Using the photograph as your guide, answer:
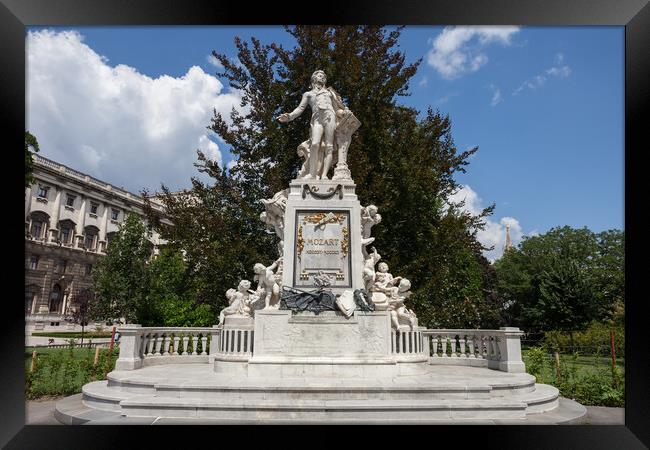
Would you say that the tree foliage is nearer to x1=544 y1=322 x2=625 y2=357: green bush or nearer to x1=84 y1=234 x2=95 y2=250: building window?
x1=544 y1=322 x2=625 y2=357: green bush

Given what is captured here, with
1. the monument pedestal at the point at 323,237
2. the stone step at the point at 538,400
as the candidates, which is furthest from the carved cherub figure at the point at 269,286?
the stone step at the point at 538,400

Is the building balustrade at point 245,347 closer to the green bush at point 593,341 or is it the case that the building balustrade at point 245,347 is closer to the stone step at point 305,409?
the stone step at point 305,409

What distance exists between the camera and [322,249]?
10.1 metres

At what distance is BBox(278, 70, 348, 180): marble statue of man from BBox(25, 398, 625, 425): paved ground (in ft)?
22.7

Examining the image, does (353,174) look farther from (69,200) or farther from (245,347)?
(69,200)
